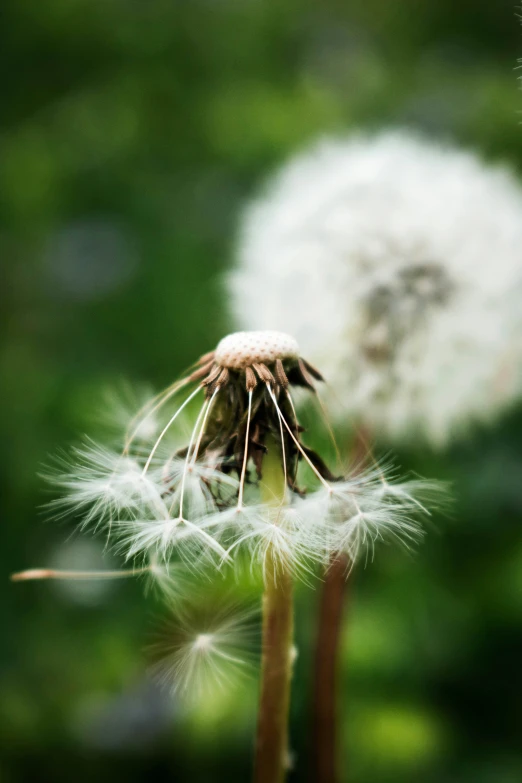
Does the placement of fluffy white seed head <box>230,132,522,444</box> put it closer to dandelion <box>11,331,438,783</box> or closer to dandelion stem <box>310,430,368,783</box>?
dandelion stem <box>310,430,368,783</box>

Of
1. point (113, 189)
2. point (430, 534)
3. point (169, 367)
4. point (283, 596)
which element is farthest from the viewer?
point (113, 189)

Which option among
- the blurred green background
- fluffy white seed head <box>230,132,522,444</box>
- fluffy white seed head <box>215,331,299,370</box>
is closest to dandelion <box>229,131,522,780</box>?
fluffy white seed head <box>230,132,522,444</box>

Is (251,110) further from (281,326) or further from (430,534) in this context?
(430,534)

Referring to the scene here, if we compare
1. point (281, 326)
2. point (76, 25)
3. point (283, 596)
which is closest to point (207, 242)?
point (76, 25)

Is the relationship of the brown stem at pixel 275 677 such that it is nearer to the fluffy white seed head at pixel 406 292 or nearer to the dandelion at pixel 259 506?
the dandelion at pixel 259 506

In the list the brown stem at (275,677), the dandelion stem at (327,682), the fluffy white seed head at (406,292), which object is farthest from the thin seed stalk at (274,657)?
the fluffy white seed head at (406,292)

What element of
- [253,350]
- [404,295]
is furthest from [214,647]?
[404,295]

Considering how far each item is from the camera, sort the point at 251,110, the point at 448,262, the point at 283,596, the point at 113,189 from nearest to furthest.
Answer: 1. the point at 283,596
2. the point at 448,262
3. the point at 251,110
4. the point at 113,189

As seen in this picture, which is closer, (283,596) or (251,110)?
(283,596)
